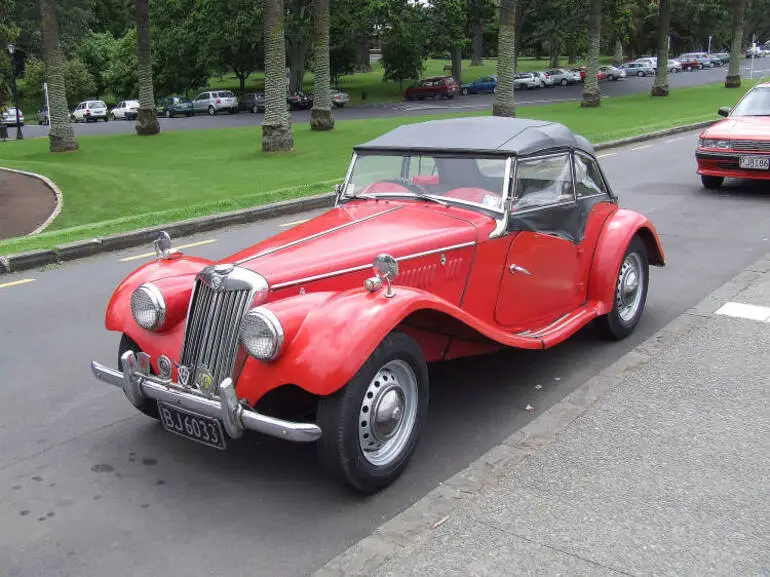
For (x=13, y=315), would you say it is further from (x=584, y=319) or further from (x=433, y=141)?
Answer: (x=584, y=319)

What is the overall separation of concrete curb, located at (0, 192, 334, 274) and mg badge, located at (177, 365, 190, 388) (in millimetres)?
6162

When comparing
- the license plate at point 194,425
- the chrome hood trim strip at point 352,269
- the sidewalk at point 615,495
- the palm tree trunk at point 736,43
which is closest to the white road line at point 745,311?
the sidewalk at point 615,495

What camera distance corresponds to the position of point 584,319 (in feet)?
18.5

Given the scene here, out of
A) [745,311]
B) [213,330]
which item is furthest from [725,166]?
[213,330]

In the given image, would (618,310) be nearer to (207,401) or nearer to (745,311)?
(745,311)

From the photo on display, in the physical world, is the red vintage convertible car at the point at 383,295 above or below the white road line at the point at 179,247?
above

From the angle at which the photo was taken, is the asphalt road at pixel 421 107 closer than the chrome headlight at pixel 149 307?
No

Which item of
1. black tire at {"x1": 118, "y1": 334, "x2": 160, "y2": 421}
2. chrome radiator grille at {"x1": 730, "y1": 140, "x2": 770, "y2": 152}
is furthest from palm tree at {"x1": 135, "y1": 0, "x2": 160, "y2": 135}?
black tire at {"x1": 118, "y1": 334, "x2": 160, "y2": 421}

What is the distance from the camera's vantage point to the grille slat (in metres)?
3.93

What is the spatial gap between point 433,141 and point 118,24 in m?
79.0

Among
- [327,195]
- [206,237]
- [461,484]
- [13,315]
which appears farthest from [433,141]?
[327,195]

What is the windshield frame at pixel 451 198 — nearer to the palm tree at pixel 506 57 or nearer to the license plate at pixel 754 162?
the license plate at pixel 754 162

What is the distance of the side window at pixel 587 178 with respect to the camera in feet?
19.4

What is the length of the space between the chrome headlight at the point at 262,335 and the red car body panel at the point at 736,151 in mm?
11043
